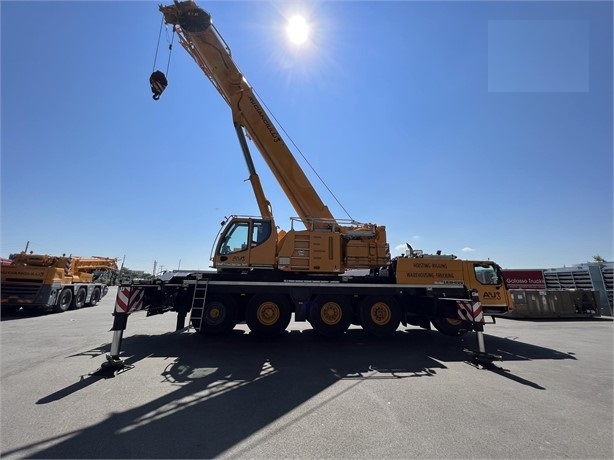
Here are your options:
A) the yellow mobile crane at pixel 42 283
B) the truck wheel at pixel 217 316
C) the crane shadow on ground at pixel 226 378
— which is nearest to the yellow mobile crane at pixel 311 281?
the truck wheel at pixel 217 316

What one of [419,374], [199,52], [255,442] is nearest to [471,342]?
[419,374]

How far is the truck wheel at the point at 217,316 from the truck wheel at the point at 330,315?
247 centimetres

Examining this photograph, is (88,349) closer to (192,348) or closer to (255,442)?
(192,348)

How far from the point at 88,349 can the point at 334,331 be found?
260 inches

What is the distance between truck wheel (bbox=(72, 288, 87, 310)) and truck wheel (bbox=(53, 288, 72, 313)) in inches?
21.4

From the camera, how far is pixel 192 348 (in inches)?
290

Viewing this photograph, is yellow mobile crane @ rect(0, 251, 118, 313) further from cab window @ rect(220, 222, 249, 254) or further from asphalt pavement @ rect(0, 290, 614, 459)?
cab window @ rect(220, 222, 249, 254)

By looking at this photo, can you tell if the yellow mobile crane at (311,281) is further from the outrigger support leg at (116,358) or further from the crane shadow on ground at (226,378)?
the outrigger support leg at (116,358)

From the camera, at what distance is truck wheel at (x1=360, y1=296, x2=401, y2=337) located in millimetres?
8484

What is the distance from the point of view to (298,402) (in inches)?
168

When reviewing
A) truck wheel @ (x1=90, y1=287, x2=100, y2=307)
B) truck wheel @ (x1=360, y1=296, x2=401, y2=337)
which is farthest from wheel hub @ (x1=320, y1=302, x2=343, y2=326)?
truck wheel @ (x1=90, y1=287, x2=100, y2=307)

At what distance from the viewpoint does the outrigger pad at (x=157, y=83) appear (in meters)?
9.71

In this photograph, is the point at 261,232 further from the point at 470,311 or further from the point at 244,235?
the point at 470,311

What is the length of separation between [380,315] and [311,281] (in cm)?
242
